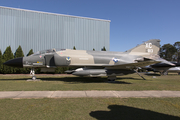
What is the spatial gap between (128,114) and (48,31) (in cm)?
2330

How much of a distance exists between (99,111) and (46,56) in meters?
8.88

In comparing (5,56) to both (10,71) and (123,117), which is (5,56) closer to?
(10,71)

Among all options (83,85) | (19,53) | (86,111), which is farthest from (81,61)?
(19,53)

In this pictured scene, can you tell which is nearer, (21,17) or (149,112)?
(149,112)

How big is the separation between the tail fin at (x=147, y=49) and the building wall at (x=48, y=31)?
13.1 meters

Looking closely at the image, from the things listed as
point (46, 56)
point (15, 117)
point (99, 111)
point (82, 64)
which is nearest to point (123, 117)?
point (99, 111)

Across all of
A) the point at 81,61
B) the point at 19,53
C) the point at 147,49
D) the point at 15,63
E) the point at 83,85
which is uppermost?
the point at 147,49

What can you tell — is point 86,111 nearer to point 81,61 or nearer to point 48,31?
point 81,61

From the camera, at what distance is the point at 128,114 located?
11.7 ft

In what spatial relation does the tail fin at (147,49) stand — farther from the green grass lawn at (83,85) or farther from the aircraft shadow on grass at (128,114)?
the aircraft shadow on grass at (128,114)

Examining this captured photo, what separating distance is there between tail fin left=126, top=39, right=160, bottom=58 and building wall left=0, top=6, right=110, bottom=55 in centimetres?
1309

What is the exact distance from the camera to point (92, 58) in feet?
38.0

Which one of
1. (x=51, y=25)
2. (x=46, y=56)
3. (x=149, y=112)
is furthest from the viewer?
(x=51, y=25)

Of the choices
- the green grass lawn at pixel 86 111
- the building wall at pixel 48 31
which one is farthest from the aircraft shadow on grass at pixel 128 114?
the building wall at pixel 48 31
